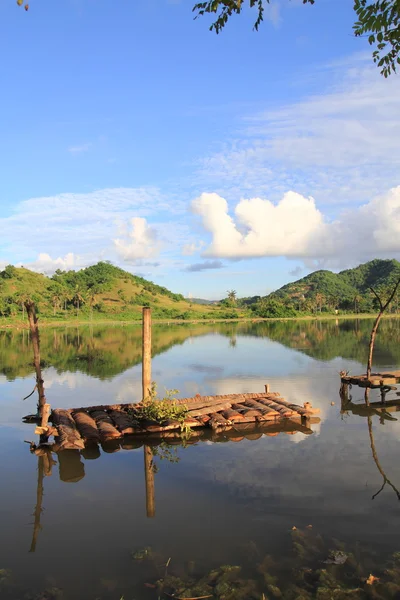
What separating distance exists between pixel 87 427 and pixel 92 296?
331 ft

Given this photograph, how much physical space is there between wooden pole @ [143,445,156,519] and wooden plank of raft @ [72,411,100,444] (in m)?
1.26

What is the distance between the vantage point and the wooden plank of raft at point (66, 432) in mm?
10906

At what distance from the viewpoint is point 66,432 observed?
11.6 m

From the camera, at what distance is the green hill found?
4007 inches

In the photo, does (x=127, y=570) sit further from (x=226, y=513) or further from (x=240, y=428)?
(x=240, y=428)

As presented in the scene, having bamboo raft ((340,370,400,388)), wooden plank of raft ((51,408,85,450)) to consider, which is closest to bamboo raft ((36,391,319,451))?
wooden plank of raft ((51,408,85,450))

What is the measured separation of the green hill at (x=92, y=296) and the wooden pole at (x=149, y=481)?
3189 inches

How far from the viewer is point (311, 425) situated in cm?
1362

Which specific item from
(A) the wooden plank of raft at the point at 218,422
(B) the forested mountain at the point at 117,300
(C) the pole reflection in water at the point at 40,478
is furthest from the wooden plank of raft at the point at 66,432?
(B) the forested mountain at the point at 117,300

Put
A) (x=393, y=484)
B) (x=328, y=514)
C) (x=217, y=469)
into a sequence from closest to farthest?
(x=328, y=514) < (x=393, y=484) < (x=217, y=469)

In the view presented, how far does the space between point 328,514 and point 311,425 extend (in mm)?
5926

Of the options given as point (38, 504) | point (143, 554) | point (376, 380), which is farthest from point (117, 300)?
point (143, 554)

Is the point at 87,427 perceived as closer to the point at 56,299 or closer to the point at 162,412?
the point at 162,412

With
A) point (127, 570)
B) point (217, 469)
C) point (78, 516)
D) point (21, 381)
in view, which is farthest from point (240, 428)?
point (21, 381)
